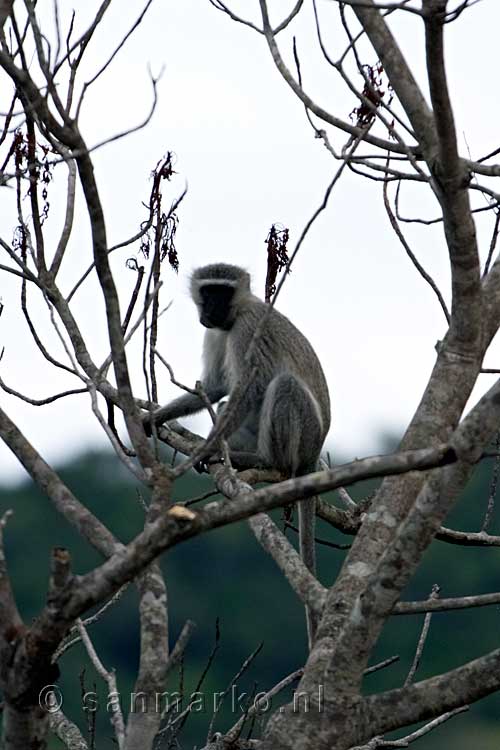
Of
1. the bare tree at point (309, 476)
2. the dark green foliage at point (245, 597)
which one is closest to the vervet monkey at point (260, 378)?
the bare tree at point (309, 476)

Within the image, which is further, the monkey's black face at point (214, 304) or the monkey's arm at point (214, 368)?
the monkey's arm at point (214, 368)

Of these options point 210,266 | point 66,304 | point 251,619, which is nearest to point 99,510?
point 251,619

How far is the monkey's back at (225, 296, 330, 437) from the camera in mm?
9312

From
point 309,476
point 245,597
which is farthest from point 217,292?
point 245,597

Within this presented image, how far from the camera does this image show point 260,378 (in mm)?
9305

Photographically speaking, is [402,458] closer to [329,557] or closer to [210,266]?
[210,266]

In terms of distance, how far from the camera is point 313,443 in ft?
29.4

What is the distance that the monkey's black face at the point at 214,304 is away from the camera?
938 centimetres

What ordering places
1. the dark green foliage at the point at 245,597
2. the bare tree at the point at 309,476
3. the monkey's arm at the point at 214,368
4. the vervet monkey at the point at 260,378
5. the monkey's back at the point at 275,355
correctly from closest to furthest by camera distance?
the bare tree at the point at 309,476 → the vervet monkey at the point at 260,378 → the monkey's back at the point at 275,355 → the monkey's arm at the point at 214,368 → the dark green foliage at the point at 245,597

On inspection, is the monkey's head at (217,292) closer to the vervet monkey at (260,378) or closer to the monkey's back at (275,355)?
the vervet monkey at (260,378)

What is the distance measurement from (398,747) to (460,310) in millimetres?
1732

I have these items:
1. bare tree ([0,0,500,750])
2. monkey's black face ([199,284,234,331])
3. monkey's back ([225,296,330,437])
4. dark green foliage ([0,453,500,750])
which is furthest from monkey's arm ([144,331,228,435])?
dark green foliage ([0,453,500,750])

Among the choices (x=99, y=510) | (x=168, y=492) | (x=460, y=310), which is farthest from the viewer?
(x=99, y=510)

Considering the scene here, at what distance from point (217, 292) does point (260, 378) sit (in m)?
0.68
